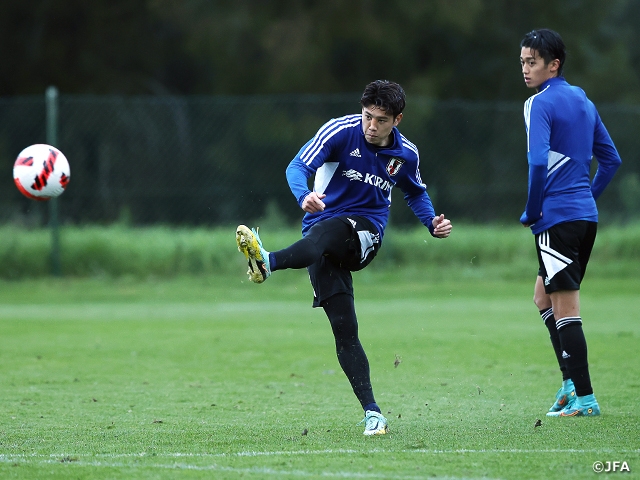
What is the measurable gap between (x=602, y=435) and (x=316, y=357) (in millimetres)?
3984

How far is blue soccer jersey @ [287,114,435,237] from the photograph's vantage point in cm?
535

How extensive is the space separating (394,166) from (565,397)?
1.78 m

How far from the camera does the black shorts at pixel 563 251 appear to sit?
559 centimetres

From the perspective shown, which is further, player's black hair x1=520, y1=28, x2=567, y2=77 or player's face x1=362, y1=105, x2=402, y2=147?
player's black hair x1=520, y1=28, x2=567, y2=77

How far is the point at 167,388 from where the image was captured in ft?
23.2

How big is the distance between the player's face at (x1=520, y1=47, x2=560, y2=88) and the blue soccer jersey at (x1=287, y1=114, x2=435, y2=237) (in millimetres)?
838

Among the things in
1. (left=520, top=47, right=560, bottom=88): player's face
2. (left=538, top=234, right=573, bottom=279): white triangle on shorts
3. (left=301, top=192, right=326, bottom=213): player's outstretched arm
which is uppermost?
(left=520, top=47, right=560, bottom=88): player's face

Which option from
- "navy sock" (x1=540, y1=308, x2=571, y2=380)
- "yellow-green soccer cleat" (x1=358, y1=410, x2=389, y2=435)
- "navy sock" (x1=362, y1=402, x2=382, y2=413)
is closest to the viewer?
"yellow-green soccer cleat" (x1=358, y1=410, x2=389, y2=435)

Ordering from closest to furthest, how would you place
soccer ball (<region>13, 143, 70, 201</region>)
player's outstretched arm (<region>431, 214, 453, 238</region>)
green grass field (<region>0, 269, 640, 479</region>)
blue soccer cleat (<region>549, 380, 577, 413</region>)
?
green grass field (<region>0, 269, 640, 479</region>) → player's outstretched arm (<region>431, 214, 453, 238</region>) → blue soccer cleat (<region>549, 380, 577, 413</region>) → soccer ball (<region>13, 143, 70, 201</region>)

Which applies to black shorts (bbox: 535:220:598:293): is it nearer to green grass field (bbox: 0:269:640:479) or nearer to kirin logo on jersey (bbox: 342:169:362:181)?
green grass field (bbox: 0:269:640:479)

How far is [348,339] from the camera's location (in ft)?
17.8

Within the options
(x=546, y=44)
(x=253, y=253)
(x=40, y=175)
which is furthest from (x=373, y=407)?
(x=40, y=175)

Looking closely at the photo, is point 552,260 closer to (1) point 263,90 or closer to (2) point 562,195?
(2) point 562,195

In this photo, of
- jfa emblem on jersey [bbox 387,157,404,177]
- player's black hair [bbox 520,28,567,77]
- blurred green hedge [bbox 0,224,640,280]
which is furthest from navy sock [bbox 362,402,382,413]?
blurred green hedge [bbox 0,224,640,280]
